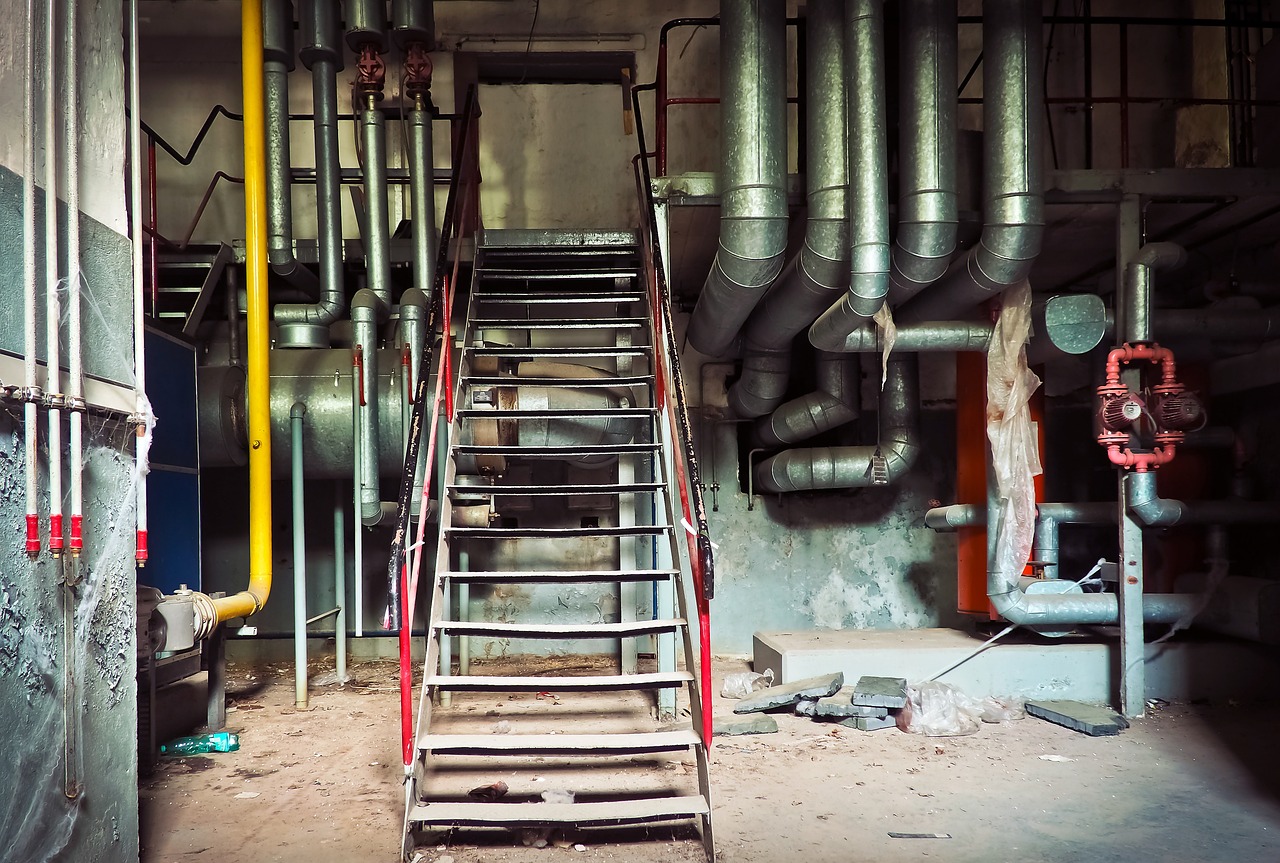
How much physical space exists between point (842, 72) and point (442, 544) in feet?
10.3

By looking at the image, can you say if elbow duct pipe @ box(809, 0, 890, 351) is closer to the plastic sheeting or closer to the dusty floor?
the plastic sheeting

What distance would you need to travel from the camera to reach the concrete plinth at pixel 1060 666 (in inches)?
204

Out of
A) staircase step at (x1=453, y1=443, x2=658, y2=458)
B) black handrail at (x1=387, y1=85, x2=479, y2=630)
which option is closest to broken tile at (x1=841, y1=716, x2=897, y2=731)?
staircase step at (x1=453, y1=443, x2=658, y2=458)

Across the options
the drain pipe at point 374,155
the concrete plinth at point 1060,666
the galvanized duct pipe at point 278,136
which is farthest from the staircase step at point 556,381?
the concrete plinth at point 1060,666

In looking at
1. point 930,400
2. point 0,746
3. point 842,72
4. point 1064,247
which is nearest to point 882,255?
point 842,72

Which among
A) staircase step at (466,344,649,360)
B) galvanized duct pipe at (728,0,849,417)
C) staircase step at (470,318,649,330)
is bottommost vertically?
staircase step at (466,344,649,360)

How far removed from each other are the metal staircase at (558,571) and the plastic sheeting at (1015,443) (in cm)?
208

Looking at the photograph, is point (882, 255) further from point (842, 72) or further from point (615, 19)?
point (615, 19)

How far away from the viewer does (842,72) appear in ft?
14.3

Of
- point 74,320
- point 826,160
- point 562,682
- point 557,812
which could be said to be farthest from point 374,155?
→ point 557,812

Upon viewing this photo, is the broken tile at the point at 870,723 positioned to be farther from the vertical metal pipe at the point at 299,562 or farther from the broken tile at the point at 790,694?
the vertical metal pipe at the point at 299,562

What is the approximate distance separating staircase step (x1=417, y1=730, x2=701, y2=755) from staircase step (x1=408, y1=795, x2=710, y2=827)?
0.64 feet

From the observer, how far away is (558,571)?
5.29 meters

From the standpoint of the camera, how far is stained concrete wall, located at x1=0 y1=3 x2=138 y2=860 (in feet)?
7.21
